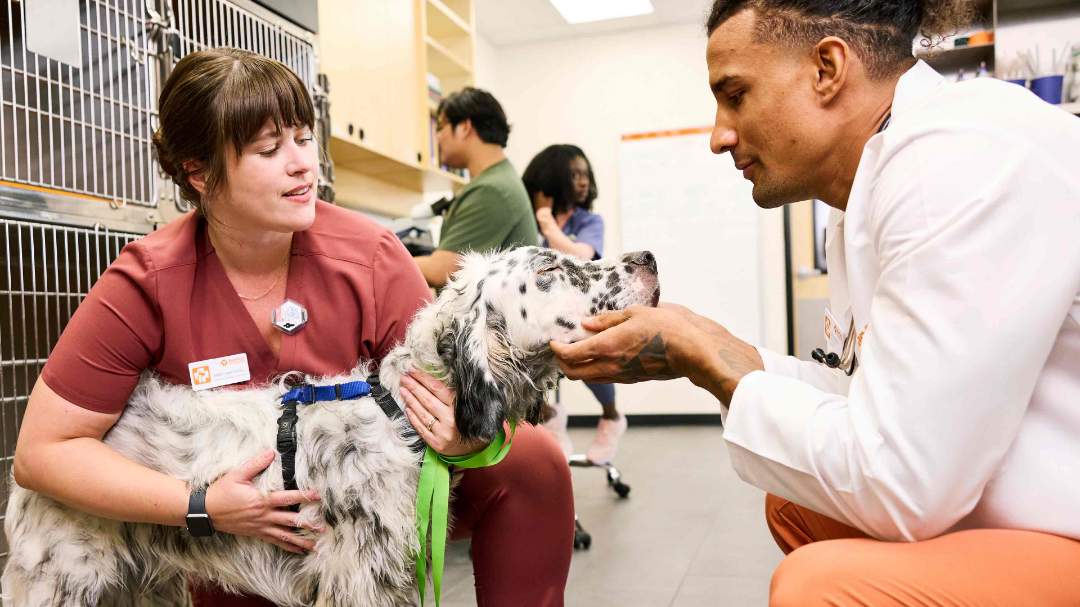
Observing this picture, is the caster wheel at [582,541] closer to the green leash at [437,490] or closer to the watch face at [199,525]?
the green leash at [437,490]

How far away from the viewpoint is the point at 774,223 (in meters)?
6.44

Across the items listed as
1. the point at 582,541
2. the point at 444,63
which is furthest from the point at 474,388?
the point at 444,63

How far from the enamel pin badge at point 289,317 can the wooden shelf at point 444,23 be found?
3481 millimetres

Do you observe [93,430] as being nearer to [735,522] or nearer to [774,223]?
[735,522]

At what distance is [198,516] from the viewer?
141 centimetres

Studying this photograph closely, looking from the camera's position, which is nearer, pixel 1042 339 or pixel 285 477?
pixel 1042 339

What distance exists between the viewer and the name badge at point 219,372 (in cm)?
156

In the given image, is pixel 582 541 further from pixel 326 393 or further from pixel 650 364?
pixel 650 364

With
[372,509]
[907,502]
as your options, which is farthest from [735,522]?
[907,502]

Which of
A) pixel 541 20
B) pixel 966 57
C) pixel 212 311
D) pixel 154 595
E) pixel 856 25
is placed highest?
pixel 541 20

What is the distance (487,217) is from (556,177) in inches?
46.2

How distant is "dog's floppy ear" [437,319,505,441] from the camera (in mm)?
1440

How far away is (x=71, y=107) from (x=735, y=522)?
2.96 meters

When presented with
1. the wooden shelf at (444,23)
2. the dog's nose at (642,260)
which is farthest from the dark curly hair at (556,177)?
the dog's nose at (642,260)
